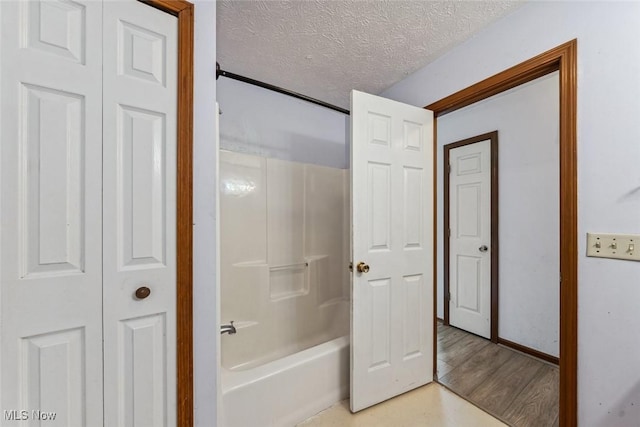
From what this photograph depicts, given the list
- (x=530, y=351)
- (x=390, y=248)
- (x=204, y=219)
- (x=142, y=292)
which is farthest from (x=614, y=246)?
(x=142, y=292)

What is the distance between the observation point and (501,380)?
6.27ft

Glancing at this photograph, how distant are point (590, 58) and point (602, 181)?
1.84ft

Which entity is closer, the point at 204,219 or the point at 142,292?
the point at 142,292

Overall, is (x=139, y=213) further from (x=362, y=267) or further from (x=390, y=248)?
(x=390, y=248)

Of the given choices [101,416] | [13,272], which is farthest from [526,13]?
[101,416]

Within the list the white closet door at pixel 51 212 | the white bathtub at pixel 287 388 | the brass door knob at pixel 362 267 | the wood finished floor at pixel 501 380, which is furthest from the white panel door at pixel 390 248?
the white closet door at pixel 51 212

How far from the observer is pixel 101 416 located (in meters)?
→ 0.89

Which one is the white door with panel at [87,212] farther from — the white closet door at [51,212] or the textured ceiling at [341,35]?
the textured ceiling at [341,35]

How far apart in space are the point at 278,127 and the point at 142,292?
5.67ft

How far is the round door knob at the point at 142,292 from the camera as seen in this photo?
93 cm

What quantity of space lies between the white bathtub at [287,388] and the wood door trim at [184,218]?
33 centimetres

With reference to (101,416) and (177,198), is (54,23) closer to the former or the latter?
(177,198)

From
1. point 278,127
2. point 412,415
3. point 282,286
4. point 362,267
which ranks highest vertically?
point 278,127

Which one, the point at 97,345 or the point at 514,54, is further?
the point at 514,54
